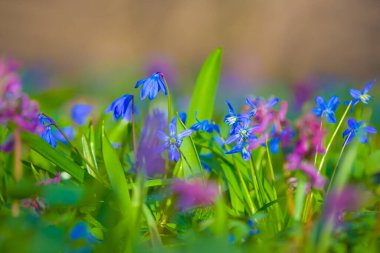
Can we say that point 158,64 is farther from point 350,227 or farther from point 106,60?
point 350,227

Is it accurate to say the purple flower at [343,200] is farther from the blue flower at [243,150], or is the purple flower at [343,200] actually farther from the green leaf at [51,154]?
the green leaf at [51,154]

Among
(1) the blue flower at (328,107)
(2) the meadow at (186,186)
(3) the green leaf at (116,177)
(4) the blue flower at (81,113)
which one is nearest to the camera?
(2) the meadow at (186,186)

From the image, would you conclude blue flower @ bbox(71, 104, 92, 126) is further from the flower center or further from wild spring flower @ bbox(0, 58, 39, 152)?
the flower center

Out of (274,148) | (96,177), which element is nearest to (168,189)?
(96,177)

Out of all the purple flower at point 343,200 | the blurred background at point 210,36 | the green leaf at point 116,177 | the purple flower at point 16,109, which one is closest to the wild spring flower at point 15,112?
the purple flower at point 16,109

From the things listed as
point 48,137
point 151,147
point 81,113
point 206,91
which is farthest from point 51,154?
point 81,113

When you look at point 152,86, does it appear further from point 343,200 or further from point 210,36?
point 210,36
